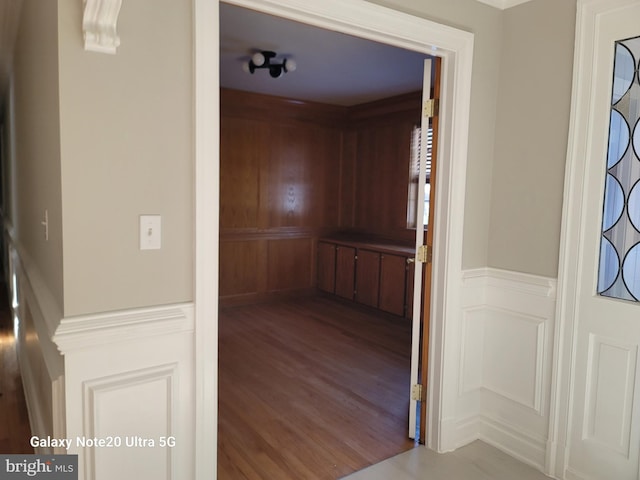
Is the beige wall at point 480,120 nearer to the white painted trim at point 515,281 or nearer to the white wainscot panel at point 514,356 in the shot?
the white painted trim at point 515,281

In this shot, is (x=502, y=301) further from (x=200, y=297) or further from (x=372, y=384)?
(x=200, y=297)

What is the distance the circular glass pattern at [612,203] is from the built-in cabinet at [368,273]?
8.28 feet

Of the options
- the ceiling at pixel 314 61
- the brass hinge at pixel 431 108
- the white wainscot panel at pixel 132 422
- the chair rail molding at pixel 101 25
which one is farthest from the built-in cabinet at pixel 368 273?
the chair rail molding at pixel 101 25

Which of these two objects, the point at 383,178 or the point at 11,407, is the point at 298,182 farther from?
the point at 11,407

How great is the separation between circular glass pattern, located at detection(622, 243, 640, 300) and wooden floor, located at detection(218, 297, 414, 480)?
1405 mm

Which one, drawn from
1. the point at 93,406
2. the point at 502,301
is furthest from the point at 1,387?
the point at 502,301

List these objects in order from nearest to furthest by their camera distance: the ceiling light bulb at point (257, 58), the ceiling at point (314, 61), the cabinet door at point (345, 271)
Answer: the ceiling at point (314, 61)
the ceiling light bulb at point (257, 58)
the cabinet door at point (345, 271)

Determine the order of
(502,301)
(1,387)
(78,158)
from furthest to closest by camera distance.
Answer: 1. (1,387)
2. (502,301)
3. (78,158)

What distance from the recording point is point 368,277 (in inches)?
216

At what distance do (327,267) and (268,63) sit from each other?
2.93 m

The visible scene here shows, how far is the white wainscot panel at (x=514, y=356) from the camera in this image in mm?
2461

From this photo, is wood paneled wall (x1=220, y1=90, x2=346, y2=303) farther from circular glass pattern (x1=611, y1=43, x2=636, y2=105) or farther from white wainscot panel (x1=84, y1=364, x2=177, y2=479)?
circular glass pattern (x1=611, y1=43, x2=636, y2=105)

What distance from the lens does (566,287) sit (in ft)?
7.59

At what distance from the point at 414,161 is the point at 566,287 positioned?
3.39 meters
